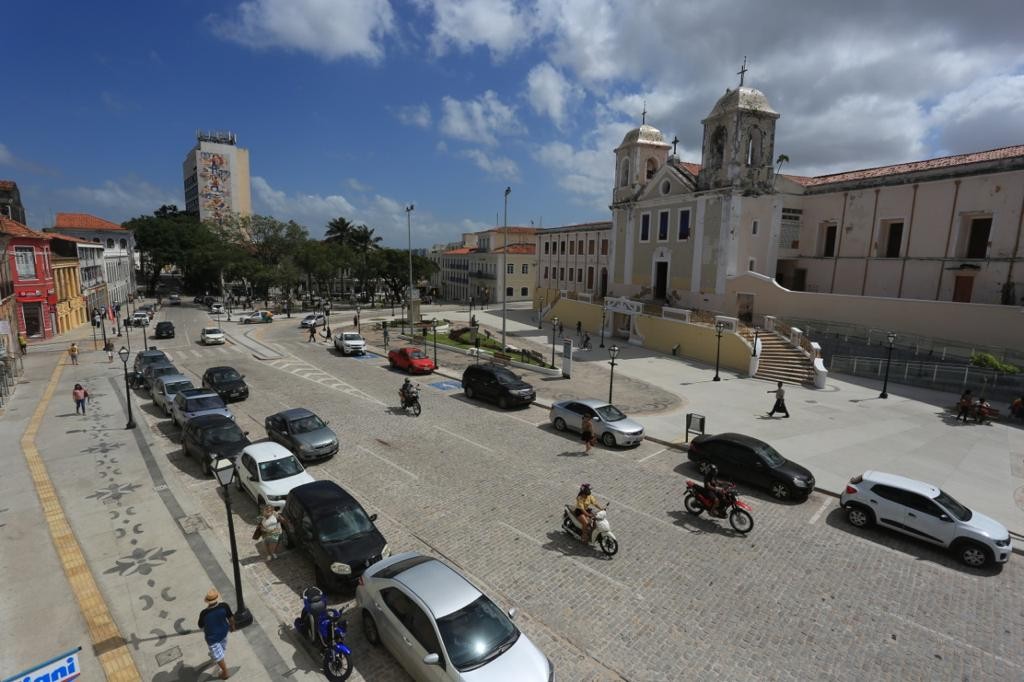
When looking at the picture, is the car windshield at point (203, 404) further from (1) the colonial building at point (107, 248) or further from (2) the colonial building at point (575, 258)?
(1) the colonial building at point (107, 248)

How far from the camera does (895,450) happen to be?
679 inches

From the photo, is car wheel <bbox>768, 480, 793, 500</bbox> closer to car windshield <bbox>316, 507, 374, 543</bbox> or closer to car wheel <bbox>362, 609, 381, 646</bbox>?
car windshield <bbox>316, 507, 374, 543</bbox>

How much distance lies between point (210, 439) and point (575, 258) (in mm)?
47245

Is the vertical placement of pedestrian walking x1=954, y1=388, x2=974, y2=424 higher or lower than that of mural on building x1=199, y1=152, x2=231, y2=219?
lower

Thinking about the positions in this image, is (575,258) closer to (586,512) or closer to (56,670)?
(586,512)

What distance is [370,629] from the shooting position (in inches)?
320

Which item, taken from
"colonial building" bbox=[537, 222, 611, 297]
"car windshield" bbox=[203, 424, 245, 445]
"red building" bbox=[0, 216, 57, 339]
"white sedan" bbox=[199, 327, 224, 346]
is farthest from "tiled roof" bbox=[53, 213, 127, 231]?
"car windshield" bbox=[203, 424, 245, 445]

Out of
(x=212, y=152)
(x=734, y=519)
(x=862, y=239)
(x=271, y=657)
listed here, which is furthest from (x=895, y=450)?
(x=212, y=152)

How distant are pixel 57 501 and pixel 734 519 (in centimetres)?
1641

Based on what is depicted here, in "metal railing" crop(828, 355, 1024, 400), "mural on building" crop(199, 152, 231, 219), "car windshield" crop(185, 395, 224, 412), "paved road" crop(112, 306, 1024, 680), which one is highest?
"mural on building" crop(199, 152, 231, 219)

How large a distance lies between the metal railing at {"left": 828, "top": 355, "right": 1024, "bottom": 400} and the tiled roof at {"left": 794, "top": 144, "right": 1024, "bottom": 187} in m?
12.7

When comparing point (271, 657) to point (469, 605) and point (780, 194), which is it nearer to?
point (469, 605)

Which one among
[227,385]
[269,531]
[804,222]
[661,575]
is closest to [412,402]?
[227,385]

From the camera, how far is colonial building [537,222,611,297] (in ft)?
177
